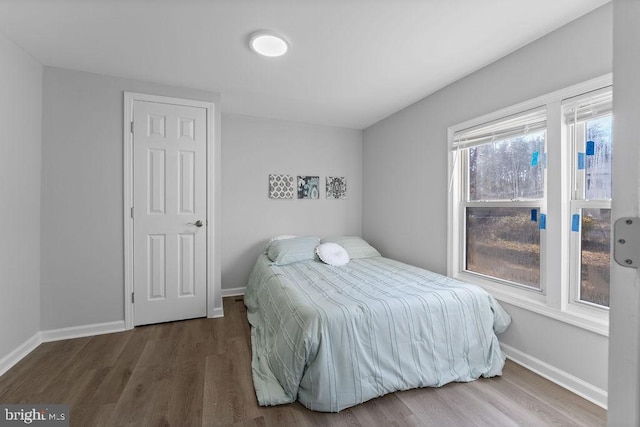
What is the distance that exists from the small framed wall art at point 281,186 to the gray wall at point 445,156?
117 centimetres

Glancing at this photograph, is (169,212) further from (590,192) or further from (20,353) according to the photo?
(590,192)

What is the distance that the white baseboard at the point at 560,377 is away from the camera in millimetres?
1620

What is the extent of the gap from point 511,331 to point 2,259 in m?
3.76

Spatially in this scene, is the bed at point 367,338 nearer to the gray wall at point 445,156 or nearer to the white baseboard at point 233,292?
the gray wall at point 445,156

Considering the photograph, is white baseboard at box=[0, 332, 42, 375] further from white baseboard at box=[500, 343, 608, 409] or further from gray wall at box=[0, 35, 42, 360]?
white baseboard at box=[500, 343, 608, 409]

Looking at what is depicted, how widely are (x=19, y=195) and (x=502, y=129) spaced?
3824 mm

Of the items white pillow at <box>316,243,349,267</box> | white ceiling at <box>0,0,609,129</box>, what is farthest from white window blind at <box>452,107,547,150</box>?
white pillow at <box>316,243,349,267</box>

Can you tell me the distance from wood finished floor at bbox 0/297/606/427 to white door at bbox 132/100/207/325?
0.57 m

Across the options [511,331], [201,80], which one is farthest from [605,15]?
[201,80]

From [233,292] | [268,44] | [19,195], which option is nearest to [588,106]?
[268,44]

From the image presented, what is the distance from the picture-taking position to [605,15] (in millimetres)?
1575

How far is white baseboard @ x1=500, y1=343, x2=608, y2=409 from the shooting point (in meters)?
1.62

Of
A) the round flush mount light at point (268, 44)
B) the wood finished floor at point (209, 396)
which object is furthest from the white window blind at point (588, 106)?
the round flush mount light at point (268, 44)

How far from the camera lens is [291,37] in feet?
6.26
